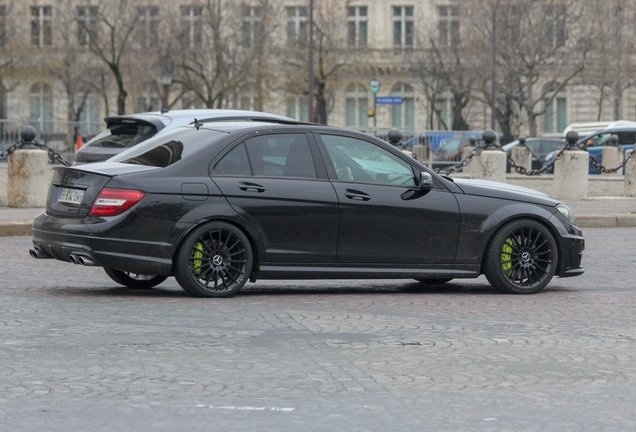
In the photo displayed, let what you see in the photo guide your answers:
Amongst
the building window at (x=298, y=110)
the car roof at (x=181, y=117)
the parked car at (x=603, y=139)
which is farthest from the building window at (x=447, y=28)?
the car roof at (x=181, y=117)

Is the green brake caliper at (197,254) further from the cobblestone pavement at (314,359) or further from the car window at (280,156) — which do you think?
the car window at (280,156)

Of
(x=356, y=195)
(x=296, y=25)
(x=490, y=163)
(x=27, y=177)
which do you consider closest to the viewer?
(x=356, y=195)

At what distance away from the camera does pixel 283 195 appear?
9.67m

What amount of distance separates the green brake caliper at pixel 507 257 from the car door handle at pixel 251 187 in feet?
7.12

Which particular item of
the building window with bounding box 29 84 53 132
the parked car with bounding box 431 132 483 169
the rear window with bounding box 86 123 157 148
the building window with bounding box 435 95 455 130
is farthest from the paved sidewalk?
the building window with bounding box 29 84 53 132

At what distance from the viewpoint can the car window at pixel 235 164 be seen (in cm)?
967

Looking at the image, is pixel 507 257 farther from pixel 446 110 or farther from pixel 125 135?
pixel 446 110

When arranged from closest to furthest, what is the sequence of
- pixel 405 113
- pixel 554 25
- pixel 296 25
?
pixel 554 25 < pixel 296 25 < pixel 405 113

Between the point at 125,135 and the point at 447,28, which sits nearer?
the point at 125,135

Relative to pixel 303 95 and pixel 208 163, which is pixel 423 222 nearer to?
pixel 208 163

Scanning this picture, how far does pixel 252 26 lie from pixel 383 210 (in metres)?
49.7

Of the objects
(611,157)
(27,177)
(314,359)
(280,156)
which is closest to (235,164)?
(280,156)

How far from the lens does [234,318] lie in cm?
845

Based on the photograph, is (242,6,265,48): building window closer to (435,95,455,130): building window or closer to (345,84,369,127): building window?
(435,95,455,130): building window
